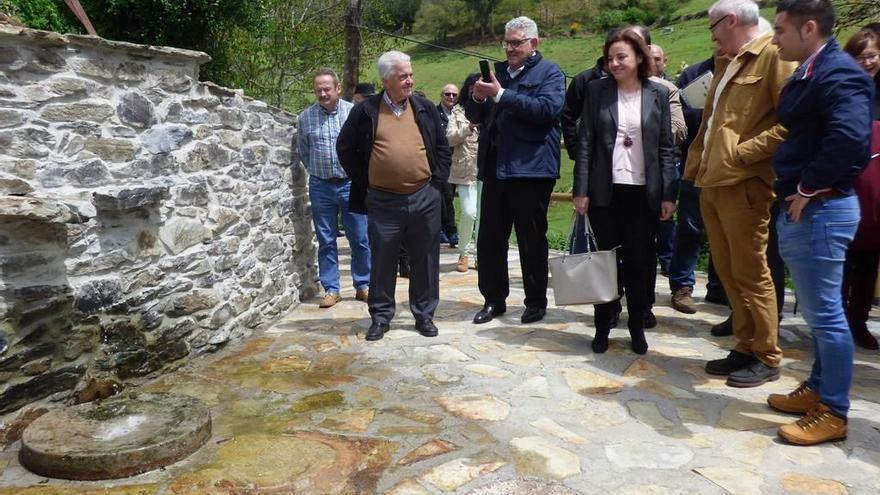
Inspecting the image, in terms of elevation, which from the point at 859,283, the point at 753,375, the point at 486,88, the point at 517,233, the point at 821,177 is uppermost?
the point at 486,88

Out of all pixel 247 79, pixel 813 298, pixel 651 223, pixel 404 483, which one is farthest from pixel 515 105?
pixel 247 79

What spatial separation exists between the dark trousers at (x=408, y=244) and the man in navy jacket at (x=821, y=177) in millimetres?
2372

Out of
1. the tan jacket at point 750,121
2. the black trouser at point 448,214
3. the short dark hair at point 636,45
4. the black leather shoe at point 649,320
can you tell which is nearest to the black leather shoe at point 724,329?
the black leather shoe at point 649,320

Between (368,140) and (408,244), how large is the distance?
2.63 ft

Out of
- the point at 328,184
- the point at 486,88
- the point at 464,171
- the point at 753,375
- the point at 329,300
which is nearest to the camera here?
the point at 753,375

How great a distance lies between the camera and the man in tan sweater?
4.69 metres

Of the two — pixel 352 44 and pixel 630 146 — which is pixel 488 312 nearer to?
pixel 630 146

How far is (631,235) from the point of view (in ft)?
13.9

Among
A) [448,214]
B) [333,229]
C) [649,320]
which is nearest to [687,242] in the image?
[649,320]

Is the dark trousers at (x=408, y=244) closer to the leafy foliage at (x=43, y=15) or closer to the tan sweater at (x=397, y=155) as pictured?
the tan sweater at (x=397, y=155)

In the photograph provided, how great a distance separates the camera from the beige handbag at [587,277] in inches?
164

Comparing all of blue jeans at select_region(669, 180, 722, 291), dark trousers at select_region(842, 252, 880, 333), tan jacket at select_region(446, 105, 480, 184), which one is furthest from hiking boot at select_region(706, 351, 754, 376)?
tan jacket at select_region(446, 105, 480, 184)

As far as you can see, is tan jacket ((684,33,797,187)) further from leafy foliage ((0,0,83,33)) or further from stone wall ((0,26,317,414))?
leafy foliage ((0,0,83,33))

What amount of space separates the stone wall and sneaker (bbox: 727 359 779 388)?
321 cm
